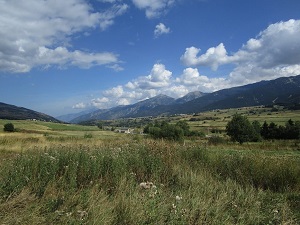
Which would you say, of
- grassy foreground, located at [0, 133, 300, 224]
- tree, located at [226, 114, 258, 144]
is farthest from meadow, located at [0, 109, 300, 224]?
tree, located at [226, 114, 258, 144]

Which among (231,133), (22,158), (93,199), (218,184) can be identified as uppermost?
(22,158)

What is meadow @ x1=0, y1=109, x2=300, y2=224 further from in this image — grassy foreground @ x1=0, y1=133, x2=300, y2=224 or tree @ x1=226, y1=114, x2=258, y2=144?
tree @ x1=226, y1=114, x2=258, y2=144

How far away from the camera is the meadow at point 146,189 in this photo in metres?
4.57

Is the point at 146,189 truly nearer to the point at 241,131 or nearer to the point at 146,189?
the point at 146,189

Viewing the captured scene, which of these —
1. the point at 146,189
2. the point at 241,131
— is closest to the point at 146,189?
the point at 146,189

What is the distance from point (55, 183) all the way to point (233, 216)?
3.50 metres

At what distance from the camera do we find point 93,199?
5.27m

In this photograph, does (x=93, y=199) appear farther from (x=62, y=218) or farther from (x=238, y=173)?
(x=238, y=173)

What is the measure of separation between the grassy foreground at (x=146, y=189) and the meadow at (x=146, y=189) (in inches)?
0.6

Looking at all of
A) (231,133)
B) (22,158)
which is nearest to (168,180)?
(22,158)

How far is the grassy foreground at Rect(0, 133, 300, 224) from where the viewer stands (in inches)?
180

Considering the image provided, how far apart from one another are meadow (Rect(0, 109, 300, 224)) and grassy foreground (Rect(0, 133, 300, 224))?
0.01 m

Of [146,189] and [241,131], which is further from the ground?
[146,189]

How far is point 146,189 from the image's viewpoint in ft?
18.0
